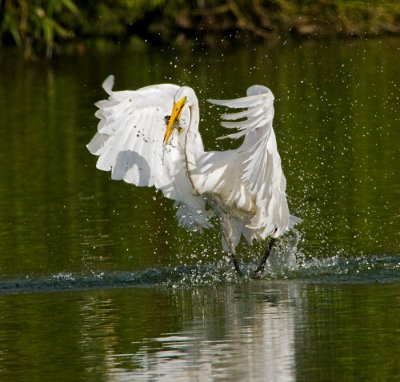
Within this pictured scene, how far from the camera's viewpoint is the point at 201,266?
42.9 feet

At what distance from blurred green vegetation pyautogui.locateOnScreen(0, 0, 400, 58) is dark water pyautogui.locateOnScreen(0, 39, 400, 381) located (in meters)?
8.32

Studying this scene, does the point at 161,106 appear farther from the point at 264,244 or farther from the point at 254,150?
the point at 264,244

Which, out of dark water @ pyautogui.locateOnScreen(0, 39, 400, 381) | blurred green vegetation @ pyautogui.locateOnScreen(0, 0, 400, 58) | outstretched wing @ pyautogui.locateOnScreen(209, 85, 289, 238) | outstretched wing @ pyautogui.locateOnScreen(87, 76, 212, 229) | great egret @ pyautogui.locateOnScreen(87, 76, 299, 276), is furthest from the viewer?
blurred green vegetation @ pyautogui.locateOnScreen(0, 0, 400, 58)

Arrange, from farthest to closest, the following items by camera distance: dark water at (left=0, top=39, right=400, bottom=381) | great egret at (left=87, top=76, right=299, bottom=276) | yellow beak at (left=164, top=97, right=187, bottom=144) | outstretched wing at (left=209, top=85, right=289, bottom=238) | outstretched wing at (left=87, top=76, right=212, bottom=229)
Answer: outstretched wing at (left=87, top=76, right=212, bottom=229), great egret at (left=87, top=76, right=299, bottom=276), yellow beak at (left=164, top=97, right=187, bottom=144), outstretched wing at (left=209, top=85, right=289, bottom=238), dark water at (left=0, top=39, right=400, bottom=381)

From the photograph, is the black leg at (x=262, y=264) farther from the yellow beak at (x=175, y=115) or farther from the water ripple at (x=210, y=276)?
the yellow beak at (x=175, y=115)

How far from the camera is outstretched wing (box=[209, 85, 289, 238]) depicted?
37.1 ft

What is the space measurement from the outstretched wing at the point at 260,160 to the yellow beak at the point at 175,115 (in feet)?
1.60

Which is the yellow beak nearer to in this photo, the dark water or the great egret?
the great egret

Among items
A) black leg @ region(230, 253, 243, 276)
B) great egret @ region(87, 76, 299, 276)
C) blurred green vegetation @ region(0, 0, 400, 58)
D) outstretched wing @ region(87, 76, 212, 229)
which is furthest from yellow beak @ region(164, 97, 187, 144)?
blurred green vegetation @ region(0, 0, 400, 58)

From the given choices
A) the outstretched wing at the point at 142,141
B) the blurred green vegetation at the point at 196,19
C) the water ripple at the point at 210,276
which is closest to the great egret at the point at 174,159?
the outstretched wing at the point at 142,141

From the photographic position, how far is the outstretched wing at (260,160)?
11320 millimetres

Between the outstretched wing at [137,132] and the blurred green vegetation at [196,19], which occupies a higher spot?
the blurred green vegetation at [196,19]

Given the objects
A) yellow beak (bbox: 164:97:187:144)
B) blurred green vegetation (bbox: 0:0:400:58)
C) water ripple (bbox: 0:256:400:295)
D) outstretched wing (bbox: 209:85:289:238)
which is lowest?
water ripple (bbox: 0:256:400:295)

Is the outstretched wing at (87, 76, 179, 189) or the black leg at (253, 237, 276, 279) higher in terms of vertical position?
the outstretched wing at (87, 76, 179, 189)
